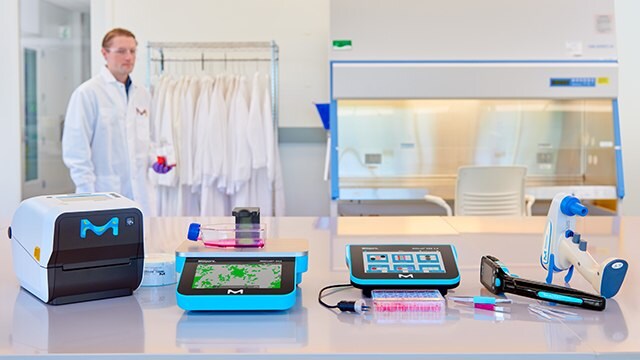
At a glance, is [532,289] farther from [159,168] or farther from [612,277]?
[159,168]

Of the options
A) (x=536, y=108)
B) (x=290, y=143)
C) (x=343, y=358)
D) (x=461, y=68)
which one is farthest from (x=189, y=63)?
(x=343, y=358)

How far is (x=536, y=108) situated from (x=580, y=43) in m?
0.48

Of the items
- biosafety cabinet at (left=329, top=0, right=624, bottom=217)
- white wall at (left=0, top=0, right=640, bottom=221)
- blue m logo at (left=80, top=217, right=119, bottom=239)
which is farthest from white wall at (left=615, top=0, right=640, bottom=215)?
blue m logo at (left=80, top=217, right=119, bottom=239)

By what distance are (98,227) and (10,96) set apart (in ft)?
11.8

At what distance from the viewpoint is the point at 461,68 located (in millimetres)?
3789

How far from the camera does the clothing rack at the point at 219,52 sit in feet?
14.2

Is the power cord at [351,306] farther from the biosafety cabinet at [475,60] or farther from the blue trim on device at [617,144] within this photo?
the blue trim on device at [617,144]

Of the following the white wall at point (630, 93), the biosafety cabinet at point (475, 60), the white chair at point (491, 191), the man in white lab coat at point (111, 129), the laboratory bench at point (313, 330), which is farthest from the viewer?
the white wall at point (630, 93)

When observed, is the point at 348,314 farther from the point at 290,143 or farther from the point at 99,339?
the point at 290,143

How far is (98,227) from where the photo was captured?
3.77 ft

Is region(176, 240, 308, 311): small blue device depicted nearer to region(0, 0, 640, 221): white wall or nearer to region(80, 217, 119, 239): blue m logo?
region(80, 217, 119, 239): blue m logo

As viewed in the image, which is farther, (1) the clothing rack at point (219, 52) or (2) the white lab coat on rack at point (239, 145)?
(1) the clothing rack at point (219, 52)

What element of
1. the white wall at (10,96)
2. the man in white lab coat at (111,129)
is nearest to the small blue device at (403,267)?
the man in white lab coat at (111,129)

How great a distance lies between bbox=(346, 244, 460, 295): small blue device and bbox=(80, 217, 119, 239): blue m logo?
42 cm
